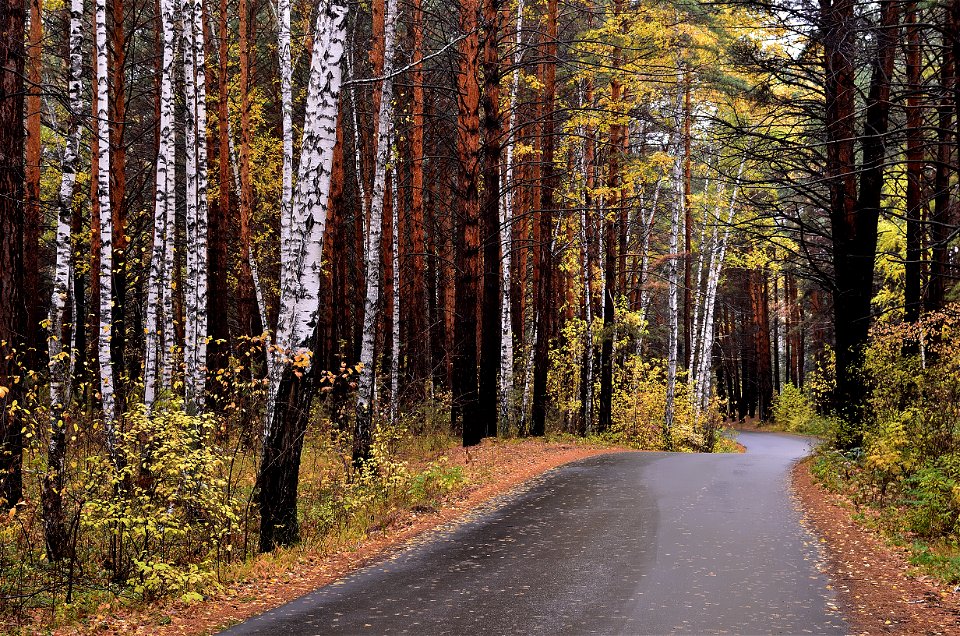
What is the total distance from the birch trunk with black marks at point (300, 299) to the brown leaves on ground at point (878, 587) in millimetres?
5816

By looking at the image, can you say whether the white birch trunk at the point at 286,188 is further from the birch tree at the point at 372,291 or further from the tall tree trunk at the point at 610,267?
the tall tree trunk at the point at 610,267

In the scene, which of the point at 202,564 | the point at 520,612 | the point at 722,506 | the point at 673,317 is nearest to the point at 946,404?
the point at 722,506

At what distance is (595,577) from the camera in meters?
7.43

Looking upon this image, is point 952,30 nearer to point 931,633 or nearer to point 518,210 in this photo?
point 931,633

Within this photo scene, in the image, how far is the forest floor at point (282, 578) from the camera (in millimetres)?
6102

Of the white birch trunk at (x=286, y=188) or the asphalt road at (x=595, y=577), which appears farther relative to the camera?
the white birch trunk at (x=286, y=188)

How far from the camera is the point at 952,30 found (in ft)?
31.6

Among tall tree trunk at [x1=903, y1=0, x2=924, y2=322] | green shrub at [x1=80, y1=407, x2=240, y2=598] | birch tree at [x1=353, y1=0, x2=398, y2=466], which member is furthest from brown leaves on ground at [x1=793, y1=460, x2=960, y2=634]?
birch tree at [x1=353, y1=0, x2=398, y2=466]

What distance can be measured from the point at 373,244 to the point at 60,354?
21.3ft

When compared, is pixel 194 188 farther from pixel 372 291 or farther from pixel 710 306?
pixel 710 306

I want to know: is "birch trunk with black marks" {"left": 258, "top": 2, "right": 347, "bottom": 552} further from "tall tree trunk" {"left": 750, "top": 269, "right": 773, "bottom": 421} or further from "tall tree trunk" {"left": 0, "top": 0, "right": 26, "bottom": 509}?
"tall tree trunk" {"left": 750, "top": 269, "right": 773, "bottom": 421}

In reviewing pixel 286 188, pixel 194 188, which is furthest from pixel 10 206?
pixel 286 188

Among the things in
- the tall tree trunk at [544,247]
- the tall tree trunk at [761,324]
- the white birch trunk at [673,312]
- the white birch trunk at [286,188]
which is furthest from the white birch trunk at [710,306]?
the white birch trunk at [286,188]

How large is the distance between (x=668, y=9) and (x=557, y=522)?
731 inches
